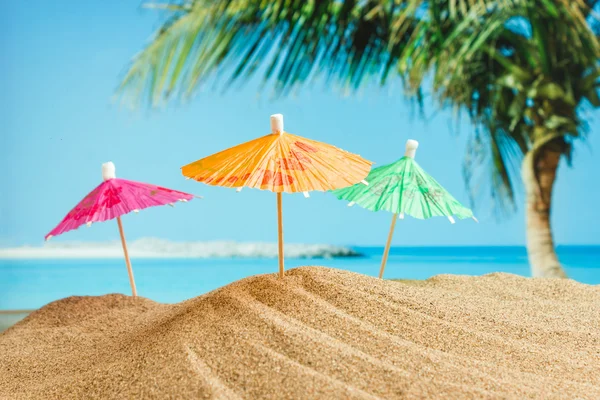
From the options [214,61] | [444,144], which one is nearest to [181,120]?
[214,61]

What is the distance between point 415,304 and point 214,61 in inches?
80.3

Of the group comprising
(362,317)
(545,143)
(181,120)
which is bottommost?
(362,317)

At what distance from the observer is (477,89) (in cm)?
341

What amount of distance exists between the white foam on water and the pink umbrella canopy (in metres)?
1.72

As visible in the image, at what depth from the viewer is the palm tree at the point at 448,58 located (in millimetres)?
3129

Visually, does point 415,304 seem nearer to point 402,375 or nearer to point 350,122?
point 402,375

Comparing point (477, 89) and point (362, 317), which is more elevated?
point (477, 89)

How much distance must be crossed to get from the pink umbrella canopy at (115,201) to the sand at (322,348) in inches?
13.3

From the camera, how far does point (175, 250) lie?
3955 mm

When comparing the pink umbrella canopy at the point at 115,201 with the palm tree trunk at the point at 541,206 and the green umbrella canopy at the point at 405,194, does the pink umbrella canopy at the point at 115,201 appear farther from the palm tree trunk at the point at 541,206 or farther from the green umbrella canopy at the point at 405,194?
the palm tree trunk at the point at 541,206

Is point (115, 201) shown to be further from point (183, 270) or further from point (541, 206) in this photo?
point (541, 206)

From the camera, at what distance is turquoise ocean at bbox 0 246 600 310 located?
3.53 metres

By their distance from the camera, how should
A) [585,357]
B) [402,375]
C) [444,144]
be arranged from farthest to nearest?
[444,144] → [585,357] → [402,375]

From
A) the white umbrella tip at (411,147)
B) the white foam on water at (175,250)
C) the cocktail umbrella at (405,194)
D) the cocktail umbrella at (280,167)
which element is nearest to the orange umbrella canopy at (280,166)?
the cocktail umbrella at (280,167)
